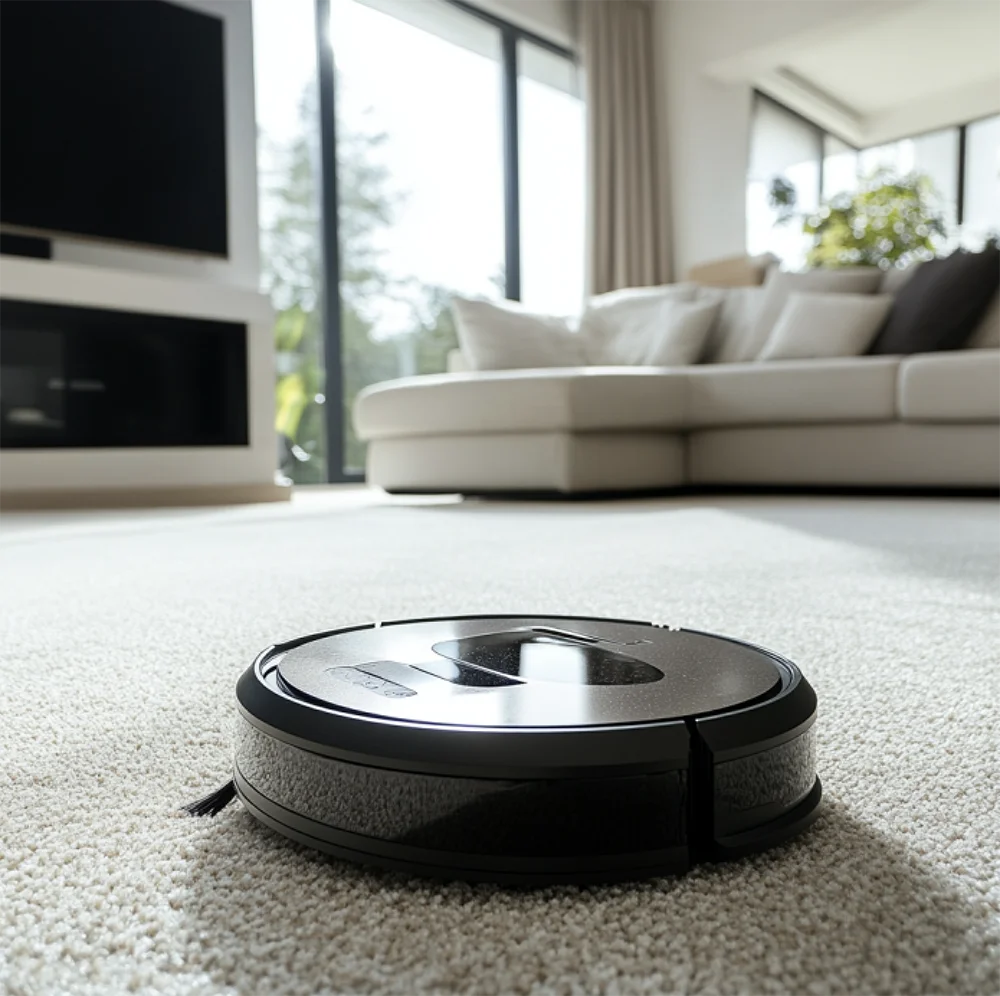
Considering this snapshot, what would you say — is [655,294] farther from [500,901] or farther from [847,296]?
[500,901]

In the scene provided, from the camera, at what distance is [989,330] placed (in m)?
3.33

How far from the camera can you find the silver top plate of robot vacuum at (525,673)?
0.34 metres

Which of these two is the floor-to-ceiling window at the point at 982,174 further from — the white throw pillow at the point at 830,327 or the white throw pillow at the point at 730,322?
the white throw pillow at the point at 830,327

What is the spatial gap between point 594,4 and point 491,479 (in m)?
3.66

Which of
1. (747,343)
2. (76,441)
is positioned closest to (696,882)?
(76,441)

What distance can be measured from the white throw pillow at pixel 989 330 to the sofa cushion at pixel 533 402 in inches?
39.5

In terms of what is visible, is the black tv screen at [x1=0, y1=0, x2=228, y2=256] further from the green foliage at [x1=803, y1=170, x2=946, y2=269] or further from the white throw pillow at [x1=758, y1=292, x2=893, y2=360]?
the green foliage at [x1=803, y1=170, x2=946, y2=269]

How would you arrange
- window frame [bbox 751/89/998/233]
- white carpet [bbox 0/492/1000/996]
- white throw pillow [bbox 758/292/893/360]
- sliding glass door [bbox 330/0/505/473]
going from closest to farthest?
white carpet [bbox 0/492/1000/996]
white throw pillow [bbox 758/292/893/360]
sliding glass door [bbox 330/0/505/473]
window frame [bbox 751/89/998/233]

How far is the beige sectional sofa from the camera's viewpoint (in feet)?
9.71

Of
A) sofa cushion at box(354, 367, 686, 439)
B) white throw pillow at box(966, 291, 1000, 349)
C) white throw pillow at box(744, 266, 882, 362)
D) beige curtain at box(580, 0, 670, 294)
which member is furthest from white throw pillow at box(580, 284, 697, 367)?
beige curtain at box(580, 0, 670, 294)

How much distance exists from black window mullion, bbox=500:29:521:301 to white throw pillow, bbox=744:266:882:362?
1907 mm

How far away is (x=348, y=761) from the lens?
0.33 m

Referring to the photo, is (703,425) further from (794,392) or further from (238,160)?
(238,160)

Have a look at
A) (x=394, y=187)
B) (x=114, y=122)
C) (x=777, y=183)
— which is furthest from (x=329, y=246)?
(x=777, y=183)
